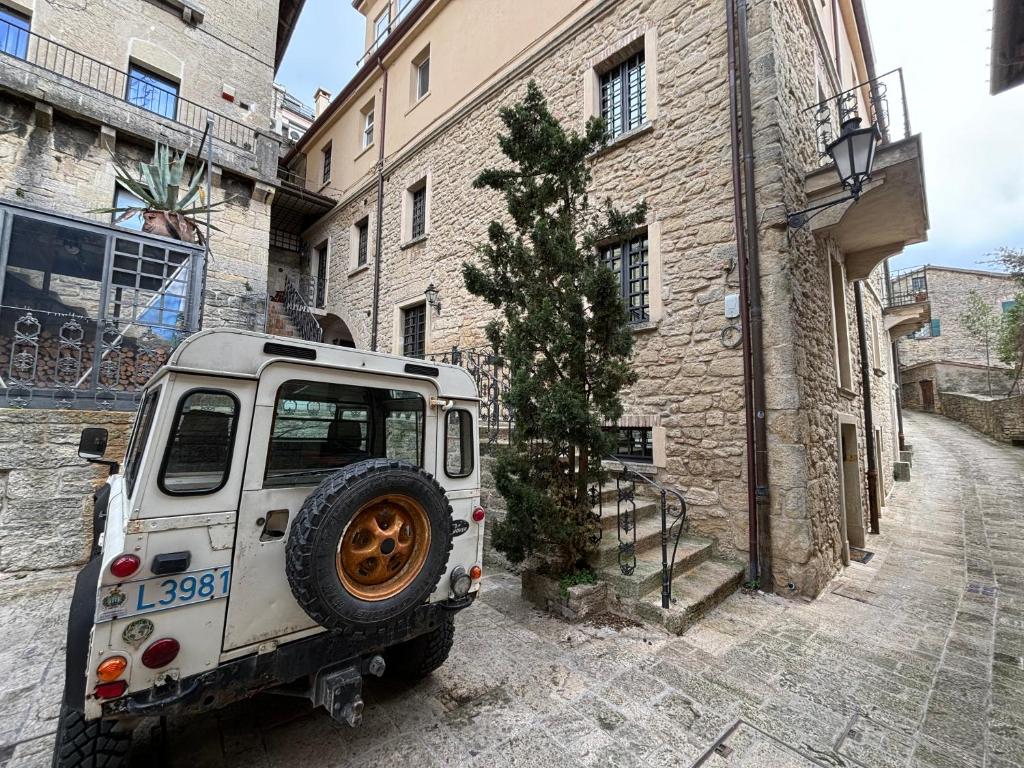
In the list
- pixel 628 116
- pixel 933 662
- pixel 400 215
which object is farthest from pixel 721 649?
pixel 400 215

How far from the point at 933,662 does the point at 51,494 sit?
8102 mm

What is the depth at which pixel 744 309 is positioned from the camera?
480 centimetres

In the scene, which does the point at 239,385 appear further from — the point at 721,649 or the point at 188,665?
the point at 721,649

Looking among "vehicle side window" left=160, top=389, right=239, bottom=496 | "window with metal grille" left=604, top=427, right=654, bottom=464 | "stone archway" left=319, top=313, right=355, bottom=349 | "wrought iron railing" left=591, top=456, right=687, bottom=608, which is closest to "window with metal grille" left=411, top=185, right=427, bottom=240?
"stone archway" left=319, top=313, right=355, bottom=349

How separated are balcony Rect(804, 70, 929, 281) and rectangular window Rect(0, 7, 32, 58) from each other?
13706 millimetres

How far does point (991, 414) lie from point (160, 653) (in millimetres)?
23972

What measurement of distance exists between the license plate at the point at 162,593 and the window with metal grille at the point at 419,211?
9742 millimetres

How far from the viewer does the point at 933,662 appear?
3266mm

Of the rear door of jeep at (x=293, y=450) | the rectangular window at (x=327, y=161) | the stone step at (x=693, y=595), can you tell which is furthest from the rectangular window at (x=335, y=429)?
the rectangular window at (x=327, y=161)

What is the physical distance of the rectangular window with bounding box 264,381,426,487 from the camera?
2.11 m

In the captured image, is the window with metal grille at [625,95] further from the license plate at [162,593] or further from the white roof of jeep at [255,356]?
the license plate at [162,593]

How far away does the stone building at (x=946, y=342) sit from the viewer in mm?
21906

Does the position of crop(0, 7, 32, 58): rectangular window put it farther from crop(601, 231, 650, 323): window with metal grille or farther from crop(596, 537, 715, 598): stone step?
crop(596, 537, 715, 598): stone step

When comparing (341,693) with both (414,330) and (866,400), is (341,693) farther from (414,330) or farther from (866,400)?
(866,400)
